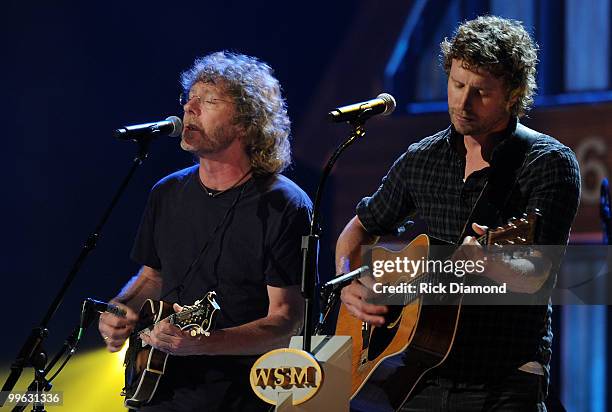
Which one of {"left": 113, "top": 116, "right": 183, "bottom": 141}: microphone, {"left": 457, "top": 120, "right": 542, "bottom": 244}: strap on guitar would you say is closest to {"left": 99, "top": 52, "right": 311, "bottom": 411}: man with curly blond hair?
{"left": 113, "top": 116, "right": 183, "bottom": 141}: microphone

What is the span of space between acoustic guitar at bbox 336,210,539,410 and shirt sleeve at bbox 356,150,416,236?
0.16 metres

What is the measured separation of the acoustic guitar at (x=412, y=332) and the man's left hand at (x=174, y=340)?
59cm

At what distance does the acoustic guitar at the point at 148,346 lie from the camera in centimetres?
347

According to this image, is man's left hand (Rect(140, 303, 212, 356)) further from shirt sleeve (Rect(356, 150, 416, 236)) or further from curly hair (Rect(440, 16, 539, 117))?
curly hair (Rect(440, 16, 539, 117))

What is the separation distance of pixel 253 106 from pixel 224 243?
66 cm

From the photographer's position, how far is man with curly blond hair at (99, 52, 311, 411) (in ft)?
11.8

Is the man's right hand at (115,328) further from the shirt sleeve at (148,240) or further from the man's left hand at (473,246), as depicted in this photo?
the man's left hand at (473,246)

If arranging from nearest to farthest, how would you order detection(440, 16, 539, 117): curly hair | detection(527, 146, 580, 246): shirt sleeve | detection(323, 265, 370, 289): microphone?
detection(527, 146, 580, 246): shirt sleeve, detection(323, 265, 370, 289): microphone, detection(440, 16, 539, 117): curly hair

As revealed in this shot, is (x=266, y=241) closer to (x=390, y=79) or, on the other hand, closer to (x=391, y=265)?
(x=391, y=265)

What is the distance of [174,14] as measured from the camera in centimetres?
534

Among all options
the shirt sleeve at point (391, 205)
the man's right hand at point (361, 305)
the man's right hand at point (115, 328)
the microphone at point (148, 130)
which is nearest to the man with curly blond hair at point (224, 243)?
the man's right hand at point (115, 328)

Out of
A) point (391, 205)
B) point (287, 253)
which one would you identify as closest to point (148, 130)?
point (287, 253)

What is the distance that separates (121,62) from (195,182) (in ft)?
5.11

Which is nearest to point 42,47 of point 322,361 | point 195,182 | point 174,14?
point 174,14
